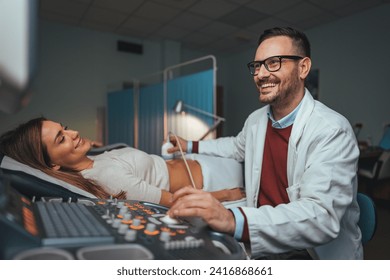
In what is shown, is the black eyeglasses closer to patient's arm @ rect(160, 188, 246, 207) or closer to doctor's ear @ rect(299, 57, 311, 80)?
doctor's ear @ rect(299, 57, 311, 80)

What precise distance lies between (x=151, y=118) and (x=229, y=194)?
228 centimetres

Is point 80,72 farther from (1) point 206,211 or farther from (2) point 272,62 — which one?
(1) point 206,211

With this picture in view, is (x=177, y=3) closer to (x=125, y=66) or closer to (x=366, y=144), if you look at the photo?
(x=125, y=66)

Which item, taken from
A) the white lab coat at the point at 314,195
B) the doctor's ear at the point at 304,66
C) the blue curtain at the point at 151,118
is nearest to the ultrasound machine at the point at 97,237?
the white lab coat at the point at 314,195

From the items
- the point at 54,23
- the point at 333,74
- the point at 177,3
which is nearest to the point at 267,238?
the point at 177,3

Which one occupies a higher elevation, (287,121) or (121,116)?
(121,116)

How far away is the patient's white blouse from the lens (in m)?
1.18

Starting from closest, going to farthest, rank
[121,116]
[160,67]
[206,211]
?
1. [206,211]
2. [121,116]
3. [160,67]

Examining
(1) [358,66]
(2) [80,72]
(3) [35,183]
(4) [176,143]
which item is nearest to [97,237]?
(3) [35,183]

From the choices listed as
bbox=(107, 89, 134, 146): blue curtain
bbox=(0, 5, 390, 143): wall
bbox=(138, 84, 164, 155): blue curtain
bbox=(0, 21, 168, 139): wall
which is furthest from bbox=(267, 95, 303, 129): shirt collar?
bbox=(0, 21, 168, 139): wall

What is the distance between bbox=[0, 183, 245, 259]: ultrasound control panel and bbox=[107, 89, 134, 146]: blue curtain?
11.1 ft

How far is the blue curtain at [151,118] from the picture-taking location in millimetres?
→ 3365

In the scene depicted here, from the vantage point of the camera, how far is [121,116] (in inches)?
162

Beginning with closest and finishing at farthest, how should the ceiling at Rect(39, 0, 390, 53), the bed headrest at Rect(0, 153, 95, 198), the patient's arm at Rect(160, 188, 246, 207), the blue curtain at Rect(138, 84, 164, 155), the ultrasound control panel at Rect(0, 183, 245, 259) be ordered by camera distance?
the ultrasound control panel at Rect(0, 183, 245, 259)
the bed headrest at Rect(0, 153, 95, 198)
the patient's arm at Rect(160, 188, 246, 207)
the blue curtain at Rect(138, 84, 164, 155)
the ceiling at Rect(39, 0, 390, 53)
